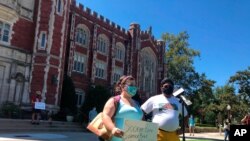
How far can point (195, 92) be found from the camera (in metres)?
54.0

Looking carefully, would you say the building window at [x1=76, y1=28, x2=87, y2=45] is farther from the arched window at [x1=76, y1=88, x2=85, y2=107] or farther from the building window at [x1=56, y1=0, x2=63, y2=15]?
the building window at [x1=56, y1=0, x2=63, y2=15]

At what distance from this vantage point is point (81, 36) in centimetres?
3158

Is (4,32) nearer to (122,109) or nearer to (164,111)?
(164,111)

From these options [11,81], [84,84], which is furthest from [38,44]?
[84,84]

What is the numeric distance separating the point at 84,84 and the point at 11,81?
9.18 metres

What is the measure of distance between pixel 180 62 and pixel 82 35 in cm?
2436

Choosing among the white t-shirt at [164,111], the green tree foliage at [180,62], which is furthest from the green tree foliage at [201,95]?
the white t-shirt at [164,111]

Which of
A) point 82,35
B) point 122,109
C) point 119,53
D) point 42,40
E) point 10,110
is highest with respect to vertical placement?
point 82,35

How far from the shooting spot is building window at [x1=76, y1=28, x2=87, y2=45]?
102 ft

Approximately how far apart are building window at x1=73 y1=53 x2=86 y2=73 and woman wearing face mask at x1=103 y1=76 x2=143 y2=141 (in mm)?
25950

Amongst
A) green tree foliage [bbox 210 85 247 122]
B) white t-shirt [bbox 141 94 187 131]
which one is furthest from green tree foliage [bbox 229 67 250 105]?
white t-shirt [bbox 141 94 187 131]

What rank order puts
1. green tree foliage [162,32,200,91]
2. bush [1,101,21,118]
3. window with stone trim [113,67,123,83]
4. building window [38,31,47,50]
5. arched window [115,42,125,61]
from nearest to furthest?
1. bush [1,101,21,118]
2. building window [38,31,47,50]
3. window with stone trim [113,67,123,83]
4. arched window [115,42,125,61]
5. green tree foliage [162,32,200,91]

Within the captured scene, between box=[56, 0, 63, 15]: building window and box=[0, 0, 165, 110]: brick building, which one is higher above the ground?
box=[56, 0, 63, 15]: building window

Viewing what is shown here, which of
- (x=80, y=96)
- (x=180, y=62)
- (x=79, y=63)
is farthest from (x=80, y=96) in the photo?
(x=180, y=62)
